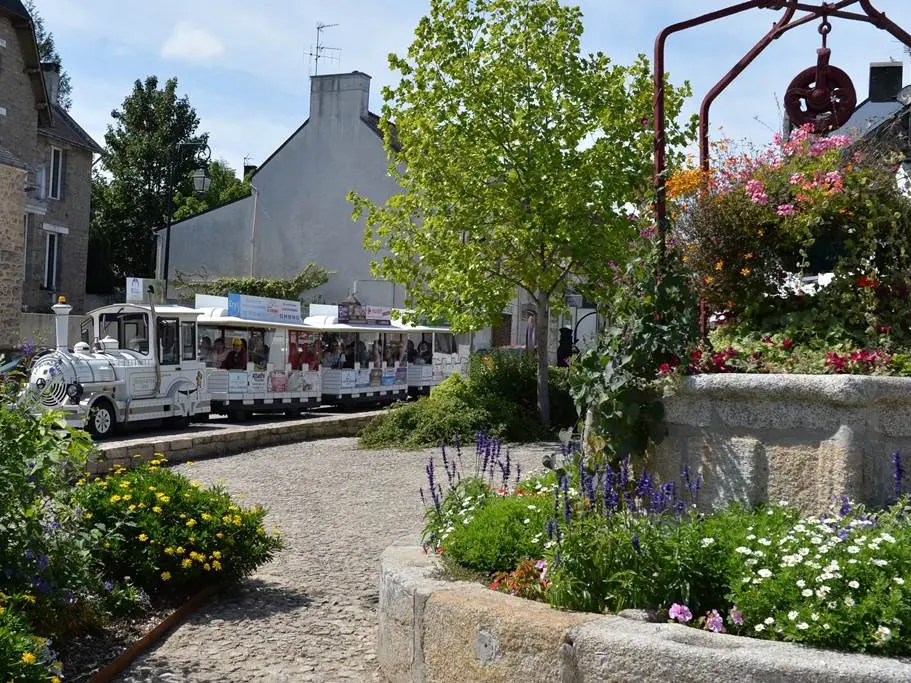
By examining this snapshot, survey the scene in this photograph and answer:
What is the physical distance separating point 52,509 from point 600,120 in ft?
42.9

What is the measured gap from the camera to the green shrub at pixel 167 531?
6117 mm

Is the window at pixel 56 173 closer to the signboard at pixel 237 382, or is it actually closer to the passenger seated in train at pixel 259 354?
the passenger seated in train at pixel 259 354

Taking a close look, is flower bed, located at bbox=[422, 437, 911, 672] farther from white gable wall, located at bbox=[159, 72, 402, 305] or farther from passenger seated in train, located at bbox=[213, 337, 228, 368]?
white gable wall, located at bbox=[159, 72, 402, 305]

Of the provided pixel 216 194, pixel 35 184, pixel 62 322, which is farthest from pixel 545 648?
pixel 216 194

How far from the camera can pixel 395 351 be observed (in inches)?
1040

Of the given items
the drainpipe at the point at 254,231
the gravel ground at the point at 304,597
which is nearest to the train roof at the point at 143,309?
the gravel ground at the point at 304,597

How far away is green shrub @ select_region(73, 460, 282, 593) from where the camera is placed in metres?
6.12

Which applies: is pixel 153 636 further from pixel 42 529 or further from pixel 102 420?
pixel 102 420

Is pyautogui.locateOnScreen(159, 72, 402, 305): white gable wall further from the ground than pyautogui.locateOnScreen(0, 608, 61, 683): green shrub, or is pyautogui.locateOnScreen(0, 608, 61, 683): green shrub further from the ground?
pyautogui.locateOnScreen(159, 72, 402, 305): white gable wall

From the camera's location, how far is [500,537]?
4.98 meters

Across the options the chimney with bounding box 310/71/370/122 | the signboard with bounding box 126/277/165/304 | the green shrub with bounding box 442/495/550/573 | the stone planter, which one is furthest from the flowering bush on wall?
the chimney with bounding box 310/71/370/122

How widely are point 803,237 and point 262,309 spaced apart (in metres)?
17.8

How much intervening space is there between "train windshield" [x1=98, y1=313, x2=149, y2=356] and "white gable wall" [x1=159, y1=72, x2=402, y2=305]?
16189 mm

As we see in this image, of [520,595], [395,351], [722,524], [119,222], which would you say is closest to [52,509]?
[520,595]
